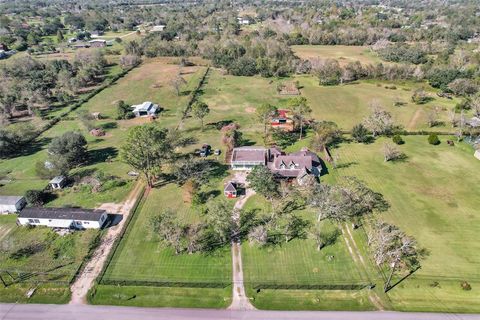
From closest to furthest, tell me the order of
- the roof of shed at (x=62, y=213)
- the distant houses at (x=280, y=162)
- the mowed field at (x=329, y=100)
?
the roof of shed at (x=62, y=213) → the distant houses at (x=280, y=162) → the mowed field at (x=329, y=100)

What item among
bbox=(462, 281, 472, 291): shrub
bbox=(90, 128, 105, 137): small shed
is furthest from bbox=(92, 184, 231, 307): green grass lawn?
bbox=(90, 128, 105, 137): small shed

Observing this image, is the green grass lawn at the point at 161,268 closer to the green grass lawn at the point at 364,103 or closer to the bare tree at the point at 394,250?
the bare tree at the point at 394,250

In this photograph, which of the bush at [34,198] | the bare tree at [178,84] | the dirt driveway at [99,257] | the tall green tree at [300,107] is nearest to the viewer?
the dirt driveway at [99,257]

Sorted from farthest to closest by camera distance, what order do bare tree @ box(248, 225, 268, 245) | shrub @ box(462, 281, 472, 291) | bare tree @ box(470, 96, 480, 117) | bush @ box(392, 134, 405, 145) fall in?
bare tree @ box(470, 96, 480, 117) < bush @ box(392, 134, 405, 145) < bare tree @ box(248, 225, 268, 245) < shrub @ box(462, 281, 472, 291)

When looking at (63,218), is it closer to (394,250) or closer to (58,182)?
(58,182)

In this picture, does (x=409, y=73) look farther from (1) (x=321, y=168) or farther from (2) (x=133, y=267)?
(2) (x=133, y=267)

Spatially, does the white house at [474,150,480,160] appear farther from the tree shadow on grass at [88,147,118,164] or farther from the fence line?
the tree shadow on grass at [88,147,118,164]

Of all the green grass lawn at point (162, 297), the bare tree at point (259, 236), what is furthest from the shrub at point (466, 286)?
the green grass lawn at point (162, 297)
